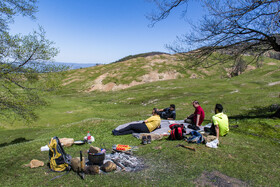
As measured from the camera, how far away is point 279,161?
35.0 ft

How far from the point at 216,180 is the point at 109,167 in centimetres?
471

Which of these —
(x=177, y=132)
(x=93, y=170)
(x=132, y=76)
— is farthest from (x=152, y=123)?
(x=132, y=76)

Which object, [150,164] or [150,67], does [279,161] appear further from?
[150,67]

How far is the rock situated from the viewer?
916cm

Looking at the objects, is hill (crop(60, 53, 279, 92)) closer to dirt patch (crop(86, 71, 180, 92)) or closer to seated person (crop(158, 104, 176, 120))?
dirt patch (crop(86, 71, 180, 92))

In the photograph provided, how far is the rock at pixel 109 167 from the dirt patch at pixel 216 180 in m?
3.67

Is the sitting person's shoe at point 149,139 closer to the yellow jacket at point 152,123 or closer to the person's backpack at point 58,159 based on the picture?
the yellow jacket at point 152,123

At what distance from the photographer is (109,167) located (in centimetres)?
919

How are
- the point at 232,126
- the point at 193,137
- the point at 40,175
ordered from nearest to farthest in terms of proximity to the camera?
the point at 40,175
the point at 193,137
the point at 232,126

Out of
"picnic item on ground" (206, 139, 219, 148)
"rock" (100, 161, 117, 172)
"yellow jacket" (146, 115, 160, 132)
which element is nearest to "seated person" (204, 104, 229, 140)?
"picnic item on ground" (206, 139, 219, 148)

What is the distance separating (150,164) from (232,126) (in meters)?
11.0

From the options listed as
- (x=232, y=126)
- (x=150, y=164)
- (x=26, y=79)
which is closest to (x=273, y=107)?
(x=232, y=126)

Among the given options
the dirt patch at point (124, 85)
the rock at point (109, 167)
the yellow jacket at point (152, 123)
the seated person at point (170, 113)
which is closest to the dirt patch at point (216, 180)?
the rock at point (109, 167)

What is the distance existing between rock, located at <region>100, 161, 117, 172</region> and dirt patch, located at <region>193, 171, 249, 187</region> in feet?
12.0
